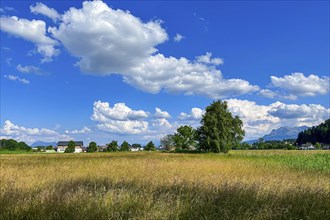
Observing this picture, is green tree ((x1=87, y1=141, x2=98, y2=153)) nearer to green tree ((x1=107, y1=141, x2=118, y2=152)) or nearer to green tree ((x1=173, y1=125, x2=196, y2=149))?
green tree ((x1=107, y1=141, x2=118, y2=152))

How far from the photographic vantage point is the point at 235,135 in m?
97.1

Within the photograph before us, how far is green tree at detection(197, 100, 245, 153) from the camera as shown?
87.8 metres

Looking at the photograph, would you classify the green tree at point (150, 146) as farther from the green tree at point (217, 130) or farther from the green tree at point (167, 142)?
the green tree at point (217, 130)

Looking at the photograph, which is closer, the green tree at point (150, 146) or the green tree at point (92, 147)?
the green tree at point (92, 147)

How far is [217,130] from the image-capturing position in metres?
88.2

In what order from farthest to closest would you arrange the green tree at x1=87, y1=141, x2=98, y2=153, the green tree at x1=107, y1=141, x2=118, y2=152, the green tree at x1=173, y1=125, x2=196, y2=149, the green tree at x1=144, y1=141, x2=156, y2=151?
the green tree at x1=144, y1=141, x2=156, y2=151
the green tree at x1=87, y1=141, x2=98, y2=153
the green tree at x1=107, y1=141, x2=118, y2=152
the green tree at x1=173, y1=125, x2=196, y2=149

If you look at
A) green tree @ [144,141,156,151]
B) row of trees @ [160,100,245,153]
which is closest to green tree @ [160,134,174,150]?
green tree @ [144,141,156,151]

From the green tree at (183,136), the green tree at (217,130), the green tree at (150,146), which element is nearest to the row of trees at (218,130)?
the green tree at (217,130)

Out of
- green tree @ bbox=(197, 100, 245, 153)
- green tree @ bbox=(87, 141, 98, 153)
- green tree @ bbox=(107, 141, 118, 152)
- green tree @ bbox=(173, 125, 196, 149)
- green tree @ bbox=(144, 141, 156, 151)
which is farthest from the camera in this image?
green tree @ bbox=(144, 141, 156, 151)

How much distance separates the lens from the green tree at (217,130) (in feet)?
288

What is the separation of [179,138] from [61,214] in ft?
395

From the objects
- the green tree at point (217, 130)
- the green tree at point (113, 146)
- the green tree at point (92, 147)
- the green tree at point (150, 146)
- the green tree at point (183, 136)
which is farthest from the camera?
the green tree at point (150, 146)

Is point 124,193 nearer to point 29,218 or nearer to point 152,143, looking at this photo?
point 29,218

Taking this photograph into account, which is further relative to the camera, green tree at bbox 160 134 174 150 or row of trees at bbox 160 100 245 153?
green tree at bbox 160 134 174 150
